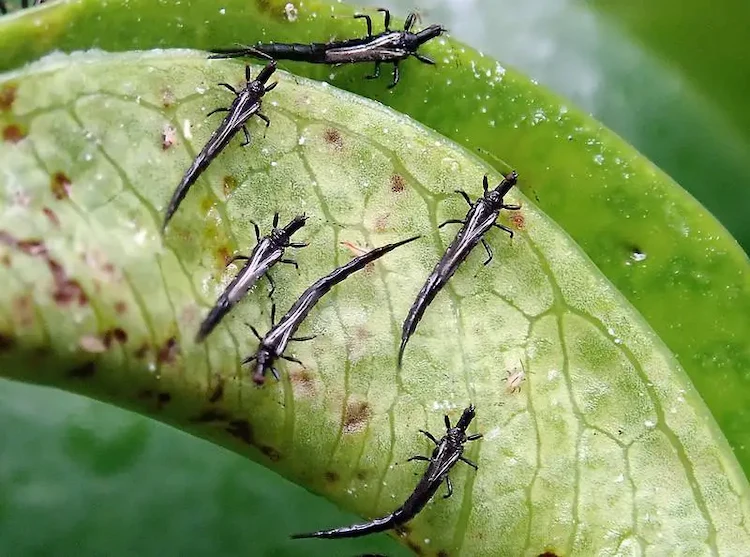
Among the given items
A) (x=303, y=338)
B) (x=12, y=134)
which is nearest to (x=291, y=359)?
(x=303, y=338)

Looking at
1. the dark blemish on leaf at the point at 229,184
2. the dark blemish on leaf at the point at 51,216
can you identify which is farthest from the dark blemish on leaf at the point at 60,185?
the dark blemish on leaf at the point at 229,184

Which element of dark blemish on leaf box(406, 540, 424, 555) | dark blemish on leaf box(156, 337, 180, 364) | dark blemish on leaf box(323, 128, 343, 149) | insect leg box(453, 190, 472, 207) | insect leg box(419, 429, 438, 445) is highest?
dark blemish on leaf box(323, 128, 343, 149)

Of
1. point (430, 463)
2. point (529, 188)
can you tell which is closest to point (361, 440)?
point (430, 463)

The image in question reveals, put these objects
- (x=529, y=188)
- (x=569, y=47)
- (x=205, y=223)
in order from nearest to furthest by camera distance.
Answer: (x=205, y=223) < (x=529, y=188) < (x=569, y=47)

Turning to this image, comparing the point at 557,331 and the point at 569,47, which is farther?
the point at 569,47

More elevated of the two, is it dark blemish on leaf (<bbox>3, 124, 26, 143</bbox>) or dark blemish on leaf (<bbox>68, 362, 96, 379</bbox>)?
dark blemish on leaf (<bbox>3, 124, 26, 143</bbox>)

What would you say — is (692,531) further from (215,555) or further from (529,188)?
(215,555)

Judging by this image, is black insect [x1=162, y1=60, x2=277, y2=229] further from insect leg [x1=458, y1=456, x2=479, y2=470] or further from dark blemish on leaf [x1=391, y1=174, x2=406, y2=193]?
insect leg [x1=458, y1=456, x2=479, y2=470]

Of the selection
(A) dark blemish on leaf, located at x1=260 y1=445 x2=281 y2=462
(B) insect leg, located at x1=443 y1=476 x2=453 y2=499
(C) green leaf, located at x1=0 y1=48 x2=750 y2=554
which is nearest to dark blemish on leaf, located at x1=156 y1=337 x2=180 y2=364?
(C) green leaf, located at x1=0 y1=48 x2=750 y2=554
